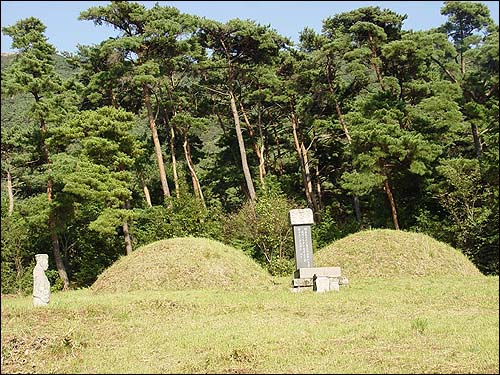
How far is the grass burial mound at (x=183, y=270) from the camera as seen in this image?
15.1m

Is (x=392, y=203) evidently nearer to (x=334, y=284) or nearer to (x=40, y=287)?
(x=334, y=284)

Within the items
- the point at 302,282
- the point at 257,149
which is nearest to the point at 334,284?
the point at 302,282

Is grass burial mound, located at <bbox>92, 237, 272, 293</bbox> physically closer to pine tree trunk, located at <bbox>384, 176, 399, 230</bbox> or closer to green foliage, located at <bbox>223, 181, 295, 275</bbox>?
green foliage, located at <bbox>223, 181, 295, 275</bbox>

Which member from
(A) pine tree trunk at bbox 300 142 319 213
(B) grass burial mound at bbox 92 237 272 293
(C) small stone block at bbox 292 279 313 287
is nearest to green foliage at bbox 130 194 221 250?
(B) grass burial mound at bbox 92 237 272 293

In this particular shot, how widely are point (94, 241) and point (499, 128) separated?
21848mm

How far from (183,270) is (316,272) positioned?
429 centimetres

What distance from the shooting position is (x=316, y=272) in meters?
13.6

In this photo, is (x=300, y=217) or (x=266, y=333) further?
(x=300, y=217)

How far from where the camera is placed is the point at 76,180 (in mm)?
19797

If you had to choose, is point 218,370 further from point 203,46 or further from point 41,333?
point 203,46

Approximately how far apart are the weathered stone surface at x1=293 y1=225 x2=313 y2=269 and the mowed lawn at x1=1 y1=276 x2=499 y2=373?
2.43 metres

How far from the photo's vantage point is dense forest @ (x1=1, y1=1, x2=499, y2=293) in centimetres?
1994

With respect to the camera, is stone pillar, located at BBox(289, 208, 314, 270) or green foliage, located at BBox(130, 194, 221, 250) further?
green foliage, located at BBox(130, 194, 221, 250)

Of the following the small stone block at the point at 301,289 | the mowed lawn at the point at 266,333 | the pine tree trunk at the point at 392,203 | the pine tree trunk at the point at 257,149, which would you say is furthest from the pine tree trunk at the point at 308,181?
the mowed lawn at the point at 266,333
